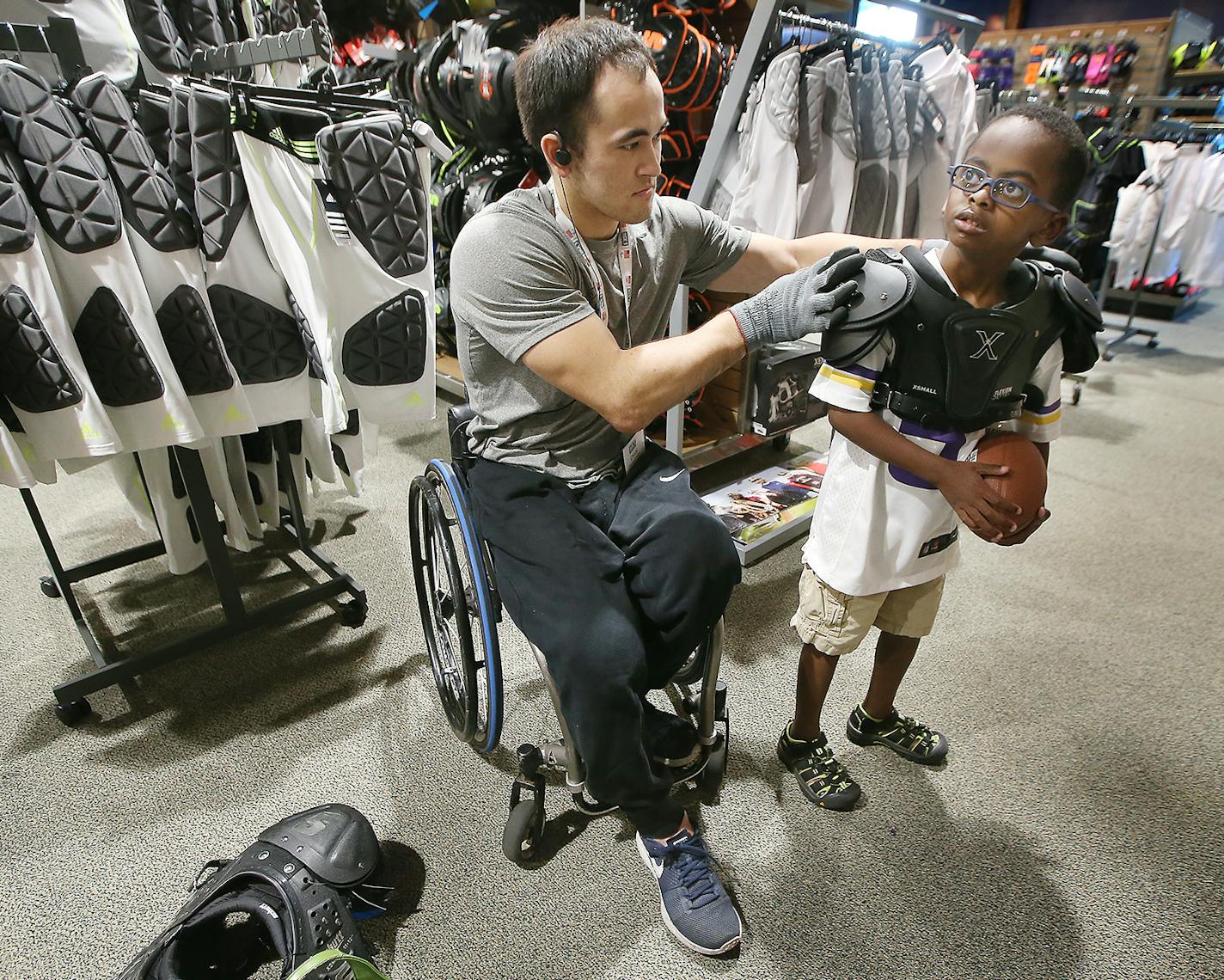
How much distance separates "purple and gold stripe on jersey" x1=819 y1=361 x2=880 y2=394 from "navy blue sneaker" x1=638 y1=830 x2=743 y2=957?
0.85 meters

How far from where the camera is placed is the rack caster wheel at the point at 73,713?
5.54ft

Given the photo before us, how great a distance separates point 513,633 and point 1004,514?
1.38 metres

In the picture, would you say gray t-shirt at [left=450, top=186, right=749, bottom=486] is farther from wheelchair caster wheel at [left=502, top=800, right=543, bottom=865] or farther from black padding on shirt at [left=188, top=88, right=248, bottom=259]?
wheelchair caster wheel at [left=502, top=800, right=543, bottom=865]

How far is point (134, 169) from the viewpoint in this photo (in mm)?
1237

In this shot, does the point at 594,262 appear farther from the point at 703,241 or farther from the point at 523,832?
the point at 523,832

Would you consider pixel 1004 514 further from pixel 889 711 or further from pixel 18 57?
pixel 18 57

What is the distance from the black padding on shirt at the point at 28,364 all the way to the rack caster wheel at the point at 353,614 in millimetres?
946

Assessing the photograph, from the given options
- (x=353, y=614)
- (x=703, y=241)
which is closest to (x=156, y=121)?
(x=703, y=241)

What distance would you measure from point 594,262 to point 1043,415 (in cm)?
82

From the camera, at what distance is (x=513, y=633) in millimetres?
2039

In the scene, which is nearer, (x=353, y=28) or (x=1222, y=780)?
(x=1222, y=780)

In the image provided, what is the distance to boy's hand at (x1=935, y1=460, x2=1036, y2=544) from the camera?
1085 mm

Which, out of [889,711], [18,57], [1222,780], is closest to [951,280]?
[889,711]

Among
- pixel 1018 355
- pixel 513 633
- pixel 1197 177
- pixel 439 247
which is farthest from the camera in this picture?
pixel 1197 177
